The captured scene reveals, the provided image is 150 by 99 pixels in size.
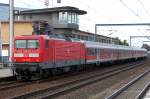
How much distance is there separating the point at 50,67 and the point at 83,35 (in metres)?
52.4

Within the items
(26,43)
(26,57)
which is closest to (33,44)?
(26,43)

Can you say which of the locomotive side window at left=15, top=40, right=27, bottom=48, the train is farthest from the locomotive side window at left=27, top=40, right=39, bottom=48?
the locomotive side window at left=15, top=40, right=27, bottom=48

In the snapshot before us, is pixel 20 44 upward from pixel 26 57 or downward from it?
upward

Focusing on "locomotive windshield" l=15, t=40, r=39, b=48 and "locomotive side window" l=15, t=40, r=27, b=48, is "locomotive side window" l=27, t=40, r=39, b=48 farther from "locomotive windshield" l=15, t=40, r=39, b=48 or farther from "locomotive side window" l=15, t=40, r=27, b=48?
"locomotive side window" l=15, t=40, r=27, b=48

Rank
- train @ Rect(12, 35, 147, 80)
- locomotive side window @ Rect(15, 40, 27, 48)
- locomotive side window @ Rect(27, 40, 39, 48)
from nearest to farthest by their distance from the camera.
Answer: train @ Rect(12, 35, 147, 80) < locomotive side window @ Rect(27, 40, 39, 48) < locomotive side window @ Rect(15, 40, 27, 48)

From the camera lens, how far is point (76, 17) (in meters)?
71.6

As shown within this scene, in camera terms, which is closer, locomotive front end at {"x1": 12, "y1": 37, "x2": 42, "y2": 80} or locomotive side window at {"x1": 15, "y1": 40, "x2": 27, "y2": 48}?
locomotive front end at {"x1": 12, "y1": 37, "x2": 42, "y2": 80}

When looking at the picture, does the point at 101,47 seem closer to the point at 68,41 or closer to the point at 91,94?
the point at 68,41

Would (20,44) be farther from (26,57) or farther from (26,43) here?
(26,57)

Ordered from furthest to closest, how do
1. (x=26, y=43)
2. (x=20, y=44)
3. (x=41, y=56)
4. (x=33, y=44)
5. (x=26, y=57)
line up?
1. (x=20, y=44)
2. (x=26, y=43)
3. (x=33, y=44)
4. (x=26, y=57)
5. (x=41, y=56)

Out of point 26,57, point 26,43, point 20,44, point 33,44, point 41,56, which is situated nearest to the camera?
point 41,56

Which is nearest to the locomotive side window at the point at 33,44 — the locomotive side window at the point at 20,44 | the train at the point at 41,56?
the train at the point at 41,56

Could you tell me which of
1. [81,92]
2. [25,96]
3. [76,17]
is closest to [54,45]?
[81,92]

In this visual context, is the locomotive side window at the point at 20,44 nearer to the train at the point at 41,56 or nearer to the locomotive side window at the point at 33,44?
the train at the point at 41,56
